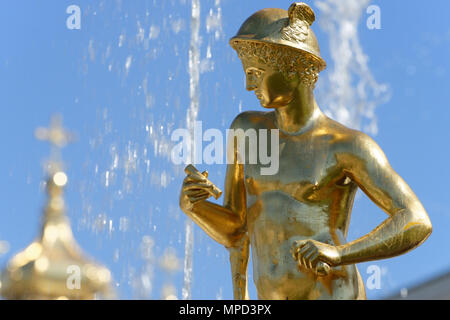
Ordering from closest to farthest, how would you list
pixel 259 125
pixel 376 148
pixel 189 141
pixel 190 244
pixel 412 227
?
pixel 412 227, pixel 376 148, pixel 259 125, pixel 189 141, pixel 190 244

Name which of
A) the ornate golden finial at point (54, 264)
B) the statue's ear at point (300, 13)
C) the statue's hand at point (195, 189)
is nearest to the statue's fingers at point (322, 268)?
the statue's hand at point (195, 189)

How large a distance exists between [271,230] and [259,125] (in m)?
0.69

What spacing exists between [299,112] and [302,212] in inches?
22.5

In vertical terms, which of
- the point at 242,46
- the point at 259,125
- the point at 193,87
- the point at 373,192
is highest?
the point at 193,87

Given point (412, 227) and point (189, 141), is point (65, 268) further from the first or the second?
point (412, 227)

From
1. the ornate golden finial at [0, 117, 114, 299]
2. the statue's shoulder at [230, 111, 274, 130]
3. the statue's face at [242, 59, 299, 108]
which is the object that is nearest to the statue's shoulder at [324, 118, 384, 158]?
the statue's face at [242, 59, 299, 108]

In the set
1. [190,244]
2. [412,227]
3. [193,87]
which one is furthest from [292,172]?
[193,87]

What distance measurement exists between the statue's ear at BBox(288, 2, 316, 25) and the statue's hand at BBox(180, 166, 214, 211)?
0.93 meters

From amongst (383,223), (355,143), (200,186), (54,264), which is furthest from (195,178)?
(54,264)

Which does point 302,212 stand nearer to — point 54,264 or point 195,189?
point 195,189

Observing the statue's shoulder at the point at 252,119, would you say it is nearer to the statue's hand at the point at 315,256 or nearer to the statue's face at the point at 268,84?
the statue's face at the point at 268,84

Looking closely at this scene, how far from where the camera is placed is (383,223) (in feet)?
15.1

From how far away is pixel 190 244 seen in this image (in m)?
6.93
